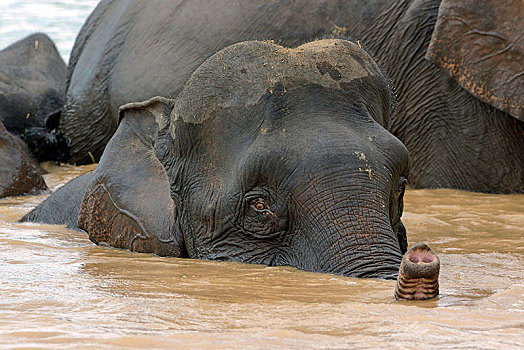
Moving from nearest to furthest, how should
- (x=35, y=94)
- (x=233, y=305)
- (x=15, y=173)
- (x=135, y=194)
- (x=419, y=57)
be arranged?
(x=233, y=305)
(x=135, y=194)
(x=15, y=173)
(x=419, y=57)
(x=35, y=94)

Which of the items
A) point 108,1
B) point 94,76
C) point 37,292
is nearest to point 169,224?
point 37,292

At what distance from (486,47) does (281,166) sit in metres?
3.87

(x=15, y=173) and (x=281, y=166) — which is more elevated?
(x=281, y=166)

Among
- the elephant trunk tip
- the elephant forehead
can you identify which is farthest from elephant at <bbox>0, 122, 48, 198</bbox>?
the elephant trunk tip

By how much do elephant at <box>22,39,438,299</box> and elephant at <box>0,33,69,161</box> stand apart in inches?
219

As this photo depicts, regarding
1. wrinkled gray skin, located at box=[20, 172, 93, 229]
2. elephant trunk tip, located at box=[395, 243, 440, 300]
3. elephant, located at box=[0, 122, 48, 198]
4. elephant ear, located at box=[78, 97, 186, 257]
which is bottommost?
elephant, located at box=[0, 122, 48, 198]

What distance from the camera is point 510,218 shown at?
6.24 metres

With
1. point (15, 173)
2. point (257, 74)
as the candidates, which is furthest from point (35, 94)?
point (257, 74)

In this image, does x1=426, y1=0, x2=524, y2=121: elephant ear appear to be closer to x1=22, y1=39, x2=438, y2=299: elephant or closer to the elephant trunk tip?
x1=22, y1=39, x2=438, y2=299: elephant

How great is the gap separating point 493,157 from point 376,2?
63.2 inches

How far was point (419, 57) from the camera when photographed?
8117mm

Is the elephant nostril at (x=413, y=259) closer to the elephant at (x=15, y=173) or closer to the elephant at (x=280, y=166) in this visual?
the elephant at (x=280, y=166)

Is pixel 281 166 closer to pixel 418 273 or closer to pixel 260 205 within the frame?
pixel 260 205

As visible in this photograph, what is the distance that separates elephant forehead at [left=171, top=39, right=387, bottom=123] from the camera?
428 cm
